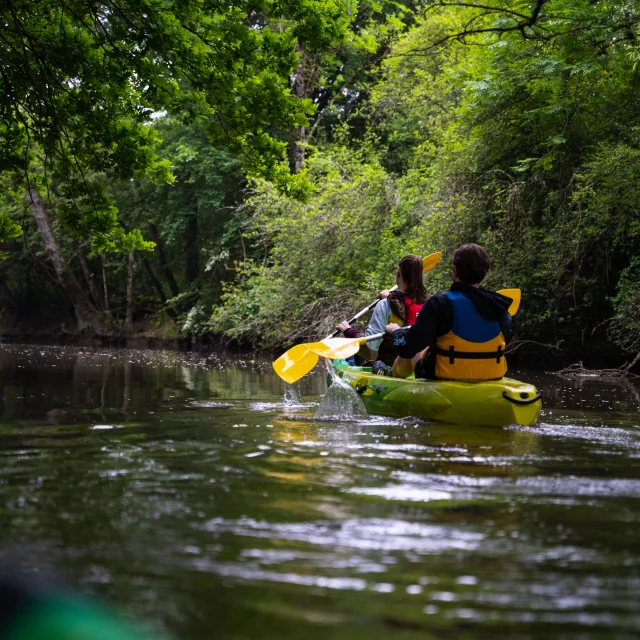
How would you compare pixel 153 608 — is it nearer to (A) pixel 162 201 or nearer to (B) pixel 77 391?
(B) pixel 77 391

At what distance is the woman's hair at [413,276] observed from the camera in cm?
633

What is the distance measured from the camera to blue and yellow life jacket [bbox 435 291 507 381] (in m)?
5.17

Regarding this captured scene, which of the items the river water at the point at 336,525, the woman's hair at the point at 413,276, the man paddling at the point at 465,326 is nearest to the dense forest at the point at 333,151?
the man paddling at the point at 465,326

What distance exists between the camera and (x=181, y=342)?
75.8ft

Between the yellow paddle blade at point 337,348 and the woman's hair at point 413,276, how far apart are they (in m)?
0.59

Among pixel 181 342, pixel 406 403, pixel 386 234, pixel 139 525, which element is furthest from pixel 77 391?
pixel 181 342

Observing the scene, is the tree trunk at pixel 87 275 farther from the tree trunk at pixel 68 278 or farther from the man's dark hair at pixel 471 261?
the man's dark hair at pixel 471 261

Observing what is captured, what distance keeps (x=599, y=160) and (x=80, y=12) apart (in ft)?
22.8

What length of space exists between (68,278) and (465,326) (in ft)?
68.2

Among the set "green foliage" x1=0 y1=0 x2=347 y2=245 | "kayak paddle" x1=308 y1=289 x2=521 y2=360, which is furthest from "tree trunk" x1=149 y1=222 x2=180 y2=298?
"kayak paddle" x1=308 y1=289 x2=521 y2=360

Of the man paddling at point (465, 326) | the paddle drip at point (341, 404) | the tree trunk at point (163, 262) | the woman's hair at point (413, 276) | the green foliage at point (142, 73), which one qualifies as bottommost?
the paddle drip at point (341, 404)

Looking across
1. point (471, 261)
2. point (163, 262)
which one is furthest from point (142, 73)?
point (163, 262)

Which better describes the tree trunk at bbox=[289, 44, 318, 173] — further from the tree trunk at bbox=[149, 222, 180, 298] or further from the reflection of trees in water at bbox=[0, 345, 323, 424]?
the reflection of trees in water at bbox=[0, 345, 323, 424]

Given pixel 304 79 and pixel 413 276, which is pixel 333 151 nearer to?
pixel 304 79
